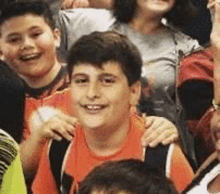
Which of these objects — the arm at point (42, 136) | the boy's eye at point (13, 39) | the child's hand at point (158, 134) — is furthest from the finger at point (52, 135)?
the boy's eye at point (13, 39)

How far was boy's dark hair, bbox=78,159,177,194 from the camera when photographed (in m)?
1.24

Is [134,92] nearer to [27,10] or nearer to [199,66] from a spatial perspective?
[199,66]

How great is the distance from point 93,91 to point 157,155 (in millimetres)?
245

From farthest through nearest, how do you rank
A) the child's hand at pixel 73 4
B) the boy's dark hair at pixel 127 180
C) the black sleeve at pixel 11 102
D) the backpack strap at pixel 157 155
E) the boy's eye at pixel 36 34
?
1. the child's hand at pixel 73 4
2. the boy's eye at pixel 36 34
3. the backpack strap at pixel 157 155
4. the black sleeve at pixel 11 102
5. the boy's dark hair at pixel 127 180

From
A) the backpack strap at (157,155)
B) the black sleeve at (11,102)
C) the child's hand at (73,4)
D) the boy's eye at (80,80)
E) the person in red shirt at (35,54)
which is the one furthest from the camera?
the child's hand at (73,4)

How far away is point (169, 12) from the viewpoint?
2127mm

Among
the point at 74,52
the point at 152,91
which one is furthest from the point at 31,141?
the point at 152,91

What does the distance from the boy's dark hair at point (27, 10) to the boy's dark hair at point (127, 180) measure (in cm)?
93

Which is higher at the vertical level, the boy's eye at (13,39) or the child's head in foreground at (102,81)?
the boy's eye at (13,39)

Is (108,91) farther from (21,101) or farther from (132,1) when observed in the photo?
(132,1)

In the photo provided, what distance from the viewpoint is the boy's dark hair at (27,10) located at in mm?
2098

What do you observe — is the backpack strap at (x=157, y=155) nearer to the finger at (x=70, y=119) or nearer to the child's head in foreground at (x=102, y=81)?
the child's head in foreground at (x=102, y=81)

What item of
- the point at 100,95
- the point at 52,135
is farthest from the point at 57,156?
the point at 100,95

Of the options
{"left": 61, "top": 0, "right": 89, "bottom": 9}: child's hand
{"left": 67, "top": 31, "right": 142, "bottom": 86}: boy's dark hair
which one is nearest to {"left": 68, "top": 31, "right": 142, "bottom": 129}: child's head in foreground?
{"left": 67, "top": 31, "right": 142, "bottom": 86}: boy's dark hair
